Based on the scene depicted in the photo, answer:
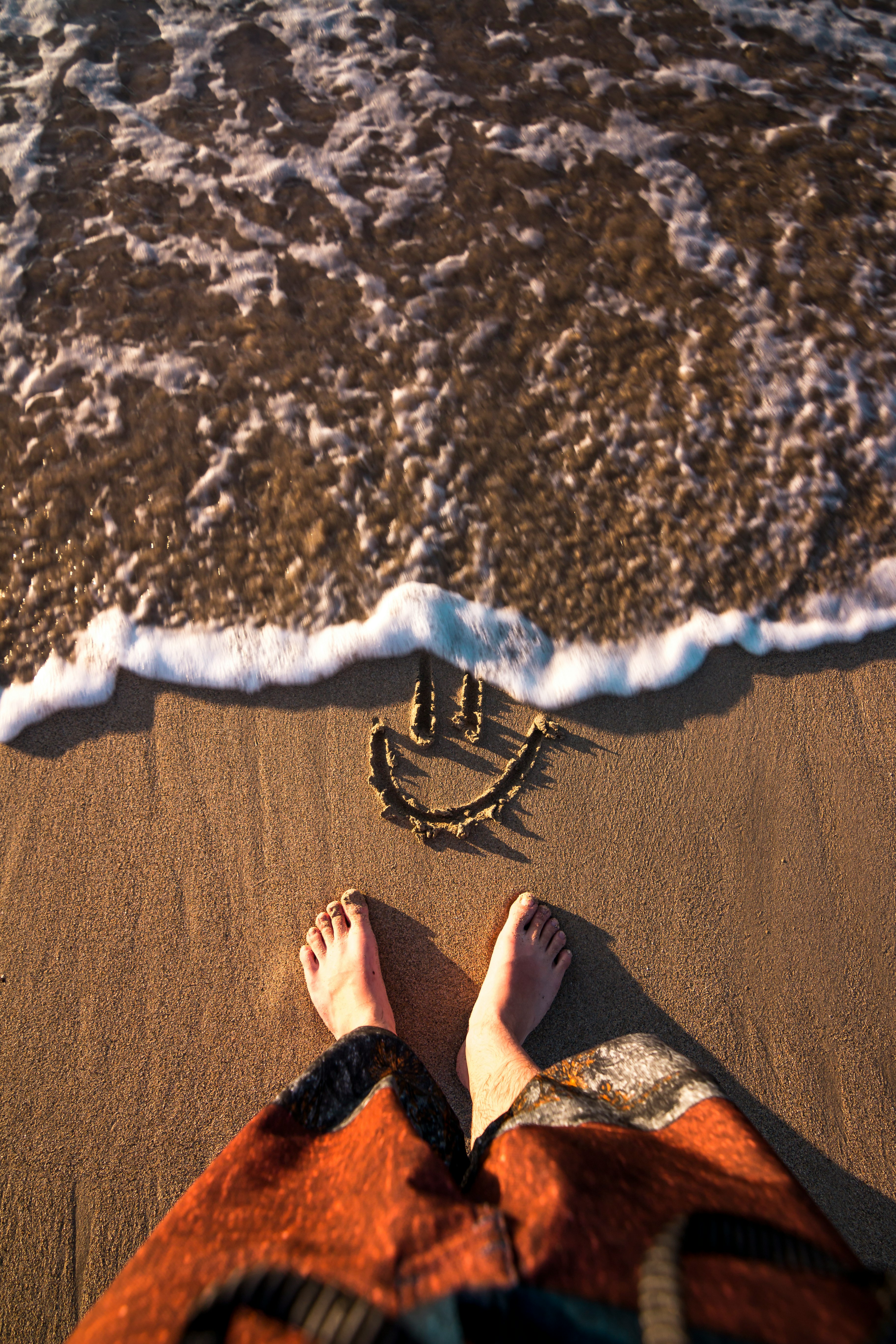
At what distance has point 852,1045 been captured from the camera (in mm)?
1686

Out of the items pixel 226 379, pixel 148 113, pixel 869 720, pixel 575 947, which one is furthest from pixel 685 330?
pixel 148 113

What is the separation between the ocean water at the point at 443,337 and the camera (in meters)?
1.97

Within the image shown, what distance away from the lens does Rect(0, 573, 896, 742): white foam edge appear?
74.4 inches

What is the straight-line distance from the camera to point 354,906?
5.82ft

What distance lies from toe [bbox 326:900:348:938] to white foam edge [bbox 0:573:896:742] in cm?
58

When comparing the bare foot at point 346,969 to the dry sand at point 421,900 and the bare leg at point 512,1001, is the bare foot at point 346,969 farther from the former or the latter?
the bare leg at point 512,1001

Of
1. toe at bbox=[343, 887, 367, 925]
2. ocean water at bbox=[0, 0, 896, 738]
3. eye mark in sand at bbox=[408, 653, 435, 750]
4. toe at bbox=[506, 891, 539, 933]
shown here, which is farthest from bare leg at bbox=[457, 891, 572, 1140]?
ocean water at bbox=[0, 0, 896, 738]

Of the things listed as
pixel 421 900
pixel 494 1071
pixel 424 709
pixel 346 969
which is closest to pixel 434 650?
pixel 424 709

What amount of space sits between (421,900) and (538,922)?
0.30m

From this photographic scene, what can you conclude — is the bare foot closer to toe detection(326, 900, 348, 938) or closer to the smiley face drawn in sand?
toe detection(326, 900, 348, 938)

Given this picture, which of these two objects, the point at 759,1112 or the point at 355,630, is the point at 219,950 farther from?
the point at 759,1112

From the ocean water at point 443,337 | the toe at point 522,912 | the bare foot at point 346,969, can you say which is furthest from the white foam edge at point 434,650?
the bare foot at point 346,969

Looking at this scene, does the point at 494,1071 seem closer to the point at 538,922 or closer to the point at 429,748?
the point at 538,922

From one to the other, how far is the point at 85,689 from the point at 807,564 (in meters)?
2.03
